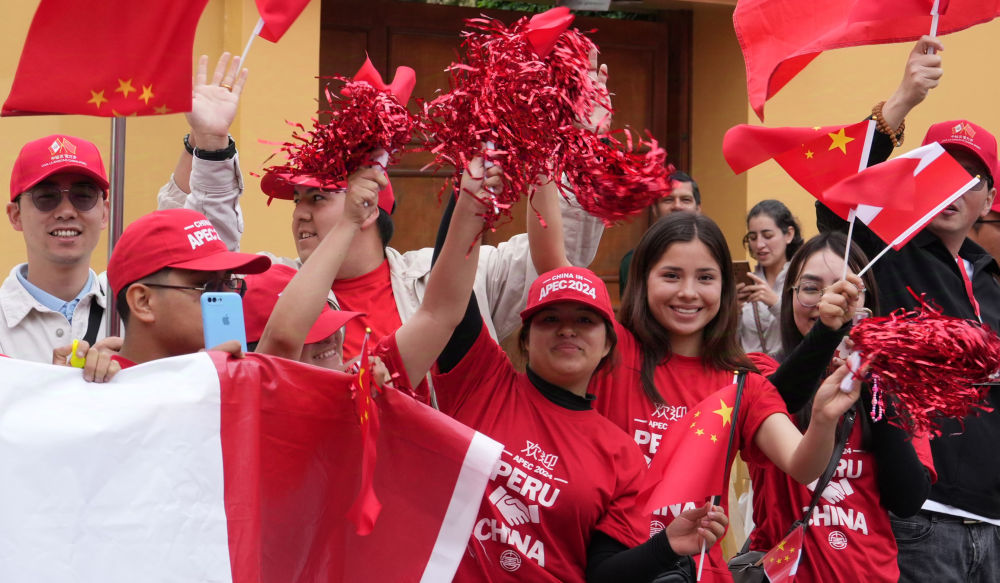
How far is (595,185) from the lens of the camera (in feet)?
8.27

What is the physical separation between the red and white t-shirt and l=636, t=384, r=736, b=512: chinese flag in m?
0.35

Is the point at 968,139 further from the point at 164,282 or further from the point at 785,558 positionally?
the point at 164,282

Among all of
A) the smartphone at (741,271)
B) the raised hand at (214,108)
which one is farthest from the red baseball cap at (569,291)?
the smartphone at (741,271)

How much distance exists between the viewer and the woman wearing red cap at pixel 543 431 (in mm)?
2748

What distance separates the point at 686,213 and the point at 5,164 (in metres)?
3.31

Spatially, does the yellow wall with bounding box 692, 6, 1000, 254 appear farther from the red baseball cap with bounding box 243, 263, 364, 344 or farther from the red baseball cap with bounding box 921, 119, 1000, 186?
the red baseball cap with bounding box 243, 263, 364, 344

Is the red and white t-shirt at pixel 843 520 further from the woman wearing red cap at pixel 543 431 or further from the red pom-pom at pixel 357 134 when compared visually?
the red pom-pom at pixel 357 134

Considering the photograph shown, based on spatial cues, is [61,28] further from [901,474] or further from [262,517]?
[901,474]

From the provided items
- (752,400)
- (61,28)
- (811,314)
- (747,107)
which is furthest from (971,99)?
(61,28)

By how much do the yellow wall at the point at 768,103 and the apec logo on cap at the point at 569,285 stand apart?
3.87 m

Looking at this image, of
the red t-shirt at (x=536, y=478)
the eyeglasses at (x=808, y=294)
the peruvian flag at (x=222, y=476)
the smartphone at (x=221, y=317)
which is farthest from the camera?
the eyeglasses at (x=808, y=294)

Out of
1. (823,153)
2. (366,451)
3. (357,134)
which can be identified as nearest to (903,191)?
(823,153)

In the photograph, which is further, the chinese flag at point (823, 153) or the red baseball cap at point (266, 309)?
the chinese flag at point (823, 153)

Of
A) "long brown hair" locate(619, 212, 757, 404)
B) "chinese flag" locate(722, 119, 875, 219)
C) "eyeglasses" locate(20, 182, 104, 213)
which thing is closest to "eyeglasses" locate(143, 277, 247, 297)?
"eyeglasses" locate(20, 182, 104, 213)
